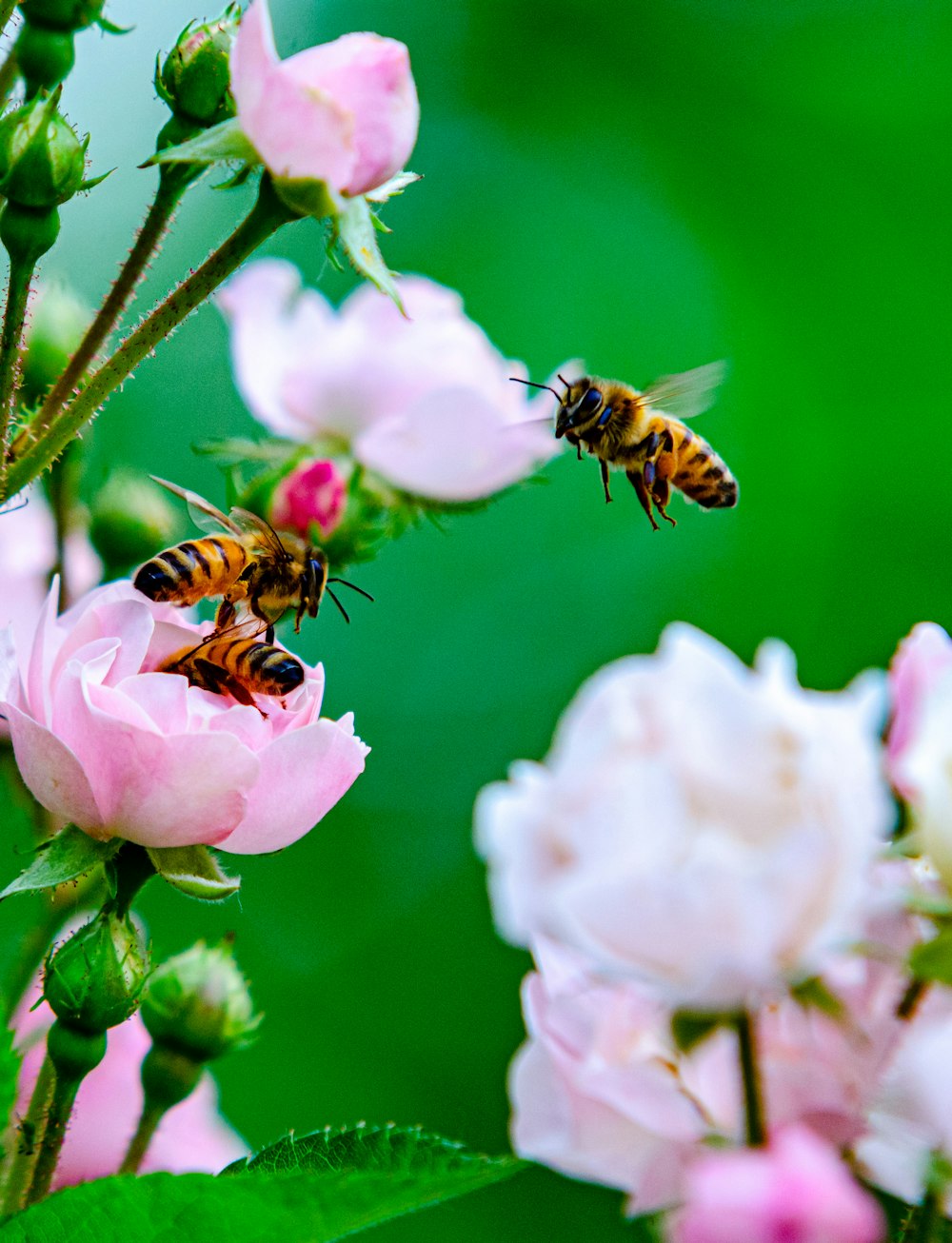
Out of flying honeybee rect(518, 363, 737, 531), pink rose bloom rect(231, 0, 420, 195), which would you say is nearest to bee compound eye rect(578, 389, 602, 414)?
flying honeybee rect(518, 363, 737, 531)

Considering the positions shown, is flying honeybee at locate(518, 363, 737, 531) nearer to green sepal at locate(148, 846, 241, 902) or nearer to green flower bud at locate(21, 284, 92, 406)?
green flower bud at locate(21, 284, 92, 406)

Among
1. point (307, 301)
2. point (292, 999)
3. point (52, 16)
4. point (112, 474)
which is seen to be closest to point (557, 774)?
point (52, 16)

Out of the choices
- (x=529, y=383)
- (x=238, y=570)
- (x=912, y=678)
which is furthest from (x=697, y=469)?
(x=912, y=678)

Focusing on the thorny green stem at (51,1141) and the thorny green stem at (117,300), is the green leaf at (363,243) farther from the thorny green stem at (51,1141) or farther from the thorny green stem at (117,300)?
the thorny green stem at (51,1141)

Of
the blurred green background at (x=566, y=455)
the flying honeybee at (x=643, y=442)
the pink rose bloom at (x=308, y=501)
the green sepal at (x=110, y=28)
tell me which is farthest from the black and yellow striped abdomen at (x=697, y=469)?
the blurred green background at (x=566, y=455)

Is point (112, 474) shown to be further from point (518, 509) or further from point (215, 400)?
point (518, 509)

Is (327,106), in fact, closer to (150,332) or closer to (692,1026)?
(150,332)
